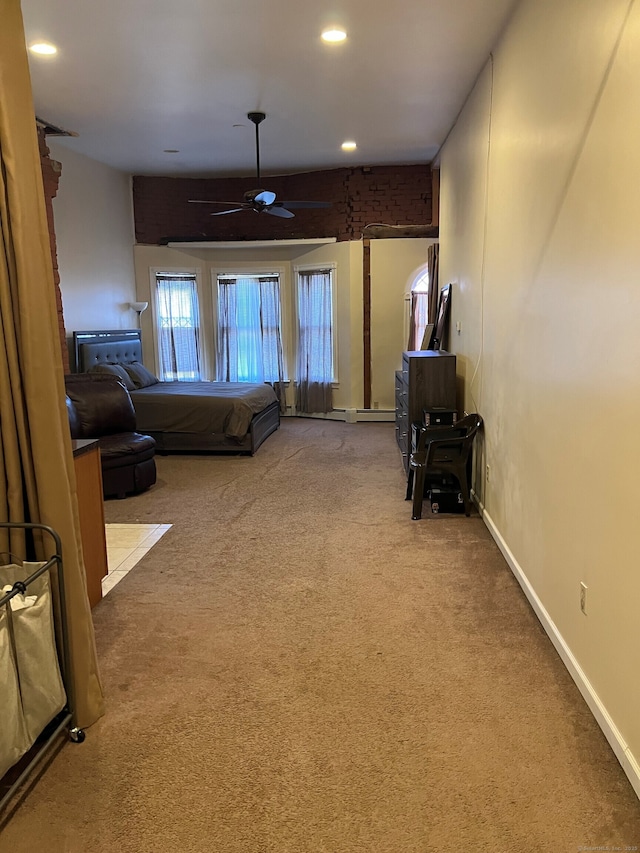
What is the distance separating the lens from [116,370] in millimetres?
6820

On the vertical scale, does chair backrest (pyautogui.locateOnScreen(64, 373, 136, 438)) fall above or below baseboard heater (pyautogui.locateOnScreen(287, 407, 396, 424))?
above

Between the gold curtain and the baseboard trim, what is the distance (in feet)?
6.04

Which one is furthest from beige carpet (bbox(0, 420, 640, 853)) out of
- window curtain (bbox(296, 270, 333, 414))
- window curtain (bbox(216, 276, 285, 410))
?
window curtain (bbox(216, 276, 285, 410))

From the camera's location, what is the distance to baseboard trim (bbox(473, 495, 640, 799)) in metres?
1.93

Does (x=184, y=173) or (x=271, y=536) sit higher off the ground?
(x=184, y=173)

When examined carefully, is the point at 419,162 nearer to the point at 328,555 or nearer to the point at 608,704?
the point at 328,555

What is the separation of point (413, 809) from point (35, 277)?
210 cm

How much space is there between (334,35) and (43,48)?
195 centimetres

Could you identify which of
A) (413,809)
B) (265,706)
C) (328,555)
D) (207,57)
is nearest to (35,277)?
(265,706)

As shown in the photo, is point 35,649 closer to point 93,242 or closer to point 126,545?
point 126,545

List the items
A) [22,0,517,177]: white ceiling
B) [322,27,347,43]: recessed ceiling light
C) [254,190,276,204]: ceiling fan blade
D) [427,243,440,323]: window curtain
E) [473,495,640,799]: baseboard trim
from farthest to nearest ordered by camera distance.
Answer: [427,243,440,323]: window curtain < [254,190,276,204]: ceiling fan blade < [322,27,347,43]: recessed ceiling light < [22,0,517,177]: white ceiling < [473,495,640,799]: baseboard trim

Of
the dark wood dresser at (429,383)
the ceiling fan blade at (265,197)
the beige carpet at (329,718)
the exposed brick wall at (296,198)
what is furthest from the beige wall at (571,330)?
the exposed brick wall at (296,198)

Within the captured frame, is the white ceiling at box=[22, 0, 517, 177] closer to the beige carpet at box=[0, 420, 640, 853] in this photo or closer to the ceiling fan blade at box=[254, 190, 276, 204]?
the ceiling fan blade at box=[254, 190, 276, 204]

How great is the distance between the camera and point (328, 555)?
3811mm
